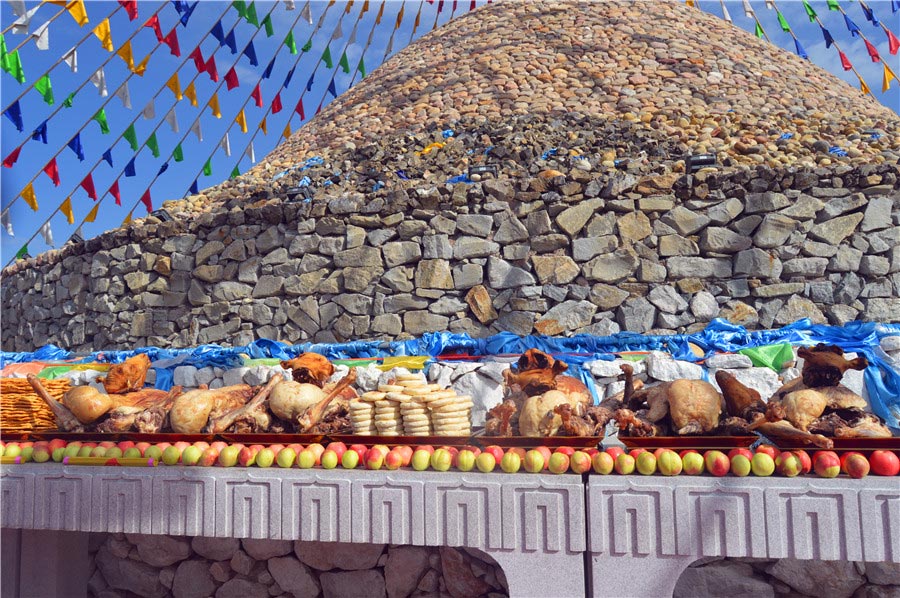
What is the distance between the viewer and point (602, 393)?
4039mm

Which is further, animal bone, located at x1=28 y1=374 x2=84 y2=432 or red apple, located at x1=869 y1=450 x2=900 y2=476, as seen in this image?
animal bone, located at x1=28 y1=374 x2=84 y2=432

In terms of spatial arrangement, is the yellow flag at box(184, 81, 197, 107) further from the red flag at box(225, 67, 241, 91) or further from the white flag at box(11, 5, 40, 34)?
the white flag at box(11, 5, 40, 34)

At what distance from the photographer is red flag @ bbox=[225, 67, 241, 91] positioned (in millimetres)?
9117

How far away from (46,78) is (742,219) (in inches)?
330

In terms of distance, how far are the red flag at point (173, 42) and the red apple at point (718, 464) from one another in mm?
8349

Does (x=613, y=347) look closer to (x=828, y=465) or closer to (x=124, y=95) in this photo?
(x=828, y=465)

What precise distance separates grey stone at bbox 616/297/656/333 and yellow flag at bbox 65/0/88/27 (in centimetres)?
665

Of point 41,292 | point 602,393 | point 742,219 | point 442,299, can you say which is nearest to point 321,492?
point 602,393

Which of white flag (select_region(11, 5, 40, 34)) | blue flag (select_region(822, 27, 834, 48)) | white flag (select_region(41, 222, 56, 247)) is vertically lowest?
white flag (select_region(41, 222, 56, 247))

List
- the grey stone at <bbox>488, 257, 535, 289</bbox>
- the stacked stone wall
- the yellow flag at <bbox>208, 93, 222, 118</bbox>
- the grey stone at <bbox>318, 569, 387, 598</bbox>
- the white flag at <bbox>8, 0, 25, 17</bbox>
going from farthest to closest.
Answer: the yellow flag at <bbox>208, 93, 222, 118</bbox>
the grey stone at <bbox>488, 257, 535, 289</bbox>
the stacked stone wall
the white flag at <bbox>8, 0, 25, 17</bbox>
the grey stone at <bbox>318, 569, 387, 598</bbox>

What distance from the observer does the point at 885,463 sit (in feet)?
6.48

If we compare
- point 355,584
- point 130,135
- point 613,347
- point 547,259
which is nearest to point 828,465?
point 355,584

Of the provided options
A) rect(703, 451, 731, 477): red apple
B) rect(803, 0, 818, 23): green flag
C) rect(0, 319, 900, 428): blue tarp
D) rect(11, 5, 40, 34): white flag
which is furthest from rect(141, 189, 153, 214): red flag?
rect(803, 0, 818, 23): green flag

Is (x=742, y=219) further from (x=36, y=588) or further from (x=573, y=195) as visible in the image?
(x=36, y=588)
